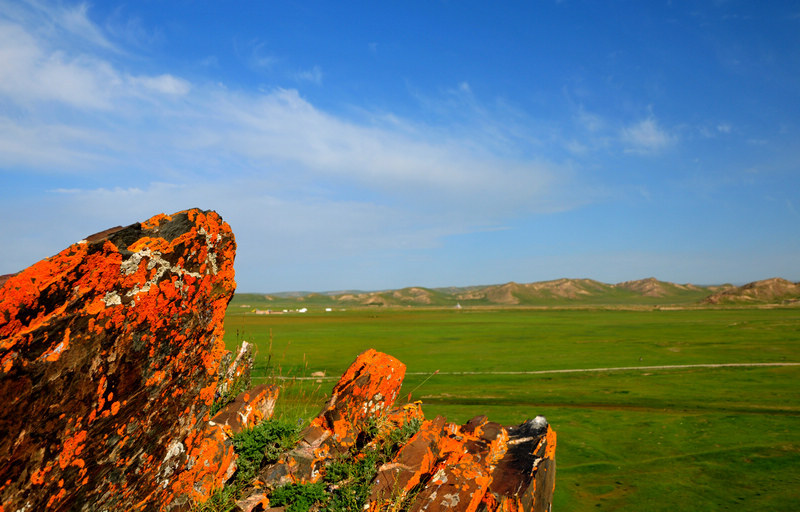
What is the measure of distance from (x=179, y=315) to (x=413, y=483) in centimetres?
393

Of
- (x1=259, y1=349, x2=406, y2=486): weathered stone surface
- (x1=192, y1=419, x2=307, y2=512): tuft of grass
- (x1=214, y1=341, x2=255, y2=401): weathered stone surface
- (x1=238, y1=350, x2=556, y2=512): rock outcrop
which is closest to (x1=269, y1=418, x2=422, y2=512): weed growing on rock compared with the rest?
(x1=238, y1=350, x2=556, y2=512): rock outcrop

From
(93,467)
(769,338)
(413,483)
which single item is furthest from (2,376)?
(769,338)

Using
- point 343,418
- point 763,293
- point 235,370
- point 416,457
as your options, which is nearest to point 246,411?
point 235,370

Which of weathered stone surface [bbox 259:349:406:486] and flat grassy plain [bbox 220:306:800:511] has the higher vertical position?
weathered stone surface [bbox 259:349:406:486]

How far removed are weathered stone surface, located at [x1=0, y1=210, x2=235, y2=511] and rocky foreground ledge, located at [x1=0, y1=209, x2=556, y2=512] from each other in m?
0.01

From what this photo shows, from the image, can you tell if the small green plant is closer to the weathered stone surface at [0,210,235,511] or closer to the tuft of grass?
the tuft of grass

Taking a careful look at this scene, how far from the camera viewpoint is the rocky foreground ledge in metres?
3.69

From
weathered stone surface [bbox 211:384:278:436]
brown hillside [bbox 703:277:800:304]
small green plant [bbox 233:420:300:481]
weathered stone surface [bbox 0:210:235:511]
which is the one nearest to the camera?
weathered stone surface [bbox 0:210:235:511]

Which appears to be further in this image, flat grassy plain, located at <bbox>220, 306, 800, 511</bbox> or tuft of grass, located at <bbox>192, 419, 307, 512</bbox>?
flat grassy plain, located at <bbox>220, 306, 800, 511</bbox>

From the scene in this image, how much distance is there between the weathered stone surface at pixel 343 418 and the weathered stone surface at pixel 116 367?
3.23ft

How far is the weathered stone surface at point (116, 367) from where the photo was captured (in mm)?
3615

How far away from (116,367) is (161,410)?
38.0 inches

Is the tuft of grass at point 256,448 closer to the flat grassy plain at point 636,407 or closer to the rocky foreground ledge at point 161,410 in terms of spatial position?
the rocky foreground ledge at point 161,410

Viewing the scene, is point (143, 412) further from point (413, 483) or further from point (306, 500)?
point (413, 483)
